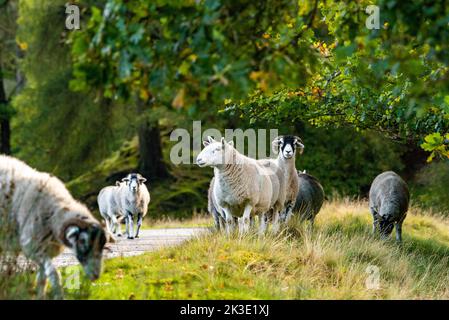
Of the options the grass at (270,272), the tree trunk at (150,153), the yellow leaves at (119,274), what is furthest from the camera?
the tree trunk at (150,153)

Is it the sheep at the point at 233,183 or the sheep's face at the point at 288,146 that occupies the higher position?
the sheep's face at the point at 288,146

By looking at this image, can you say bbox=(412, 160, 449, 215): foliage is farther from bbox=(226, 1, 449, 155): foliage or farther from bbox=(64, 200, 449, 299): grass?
bbox=(64, 200, 449, 299): grass

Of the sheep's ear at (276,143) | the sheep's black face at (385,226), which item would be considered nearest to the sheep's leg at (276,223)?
the sheep's ear at (276,143)

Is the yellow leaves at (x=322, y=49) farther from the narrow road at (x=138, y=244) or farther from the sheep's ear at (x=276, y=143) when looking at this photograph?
the narrow road at (x=138, y=244)

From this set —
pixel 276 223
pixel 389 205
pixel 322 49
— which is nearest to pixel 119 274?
pixel 276 223

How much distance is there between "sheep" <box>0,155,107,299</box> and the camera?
8.73 metres

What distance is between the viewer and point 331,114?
16672 mm

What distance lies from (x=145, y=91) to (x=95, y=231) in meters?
1.79

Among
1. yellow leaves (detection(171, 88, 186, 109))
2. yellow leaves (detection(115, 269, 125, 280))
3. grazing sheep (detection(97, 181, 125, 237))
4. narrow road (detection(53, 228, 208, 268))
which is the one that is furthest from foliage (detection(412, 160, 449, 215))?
yellow leaves (detection(171, 88, 186, 109))

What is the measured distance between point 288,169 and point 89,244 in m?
8.57

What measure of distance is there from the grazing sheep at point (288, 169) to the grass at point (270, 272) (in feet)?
3.89

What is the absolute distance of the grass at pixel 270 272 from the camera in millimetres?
10031
